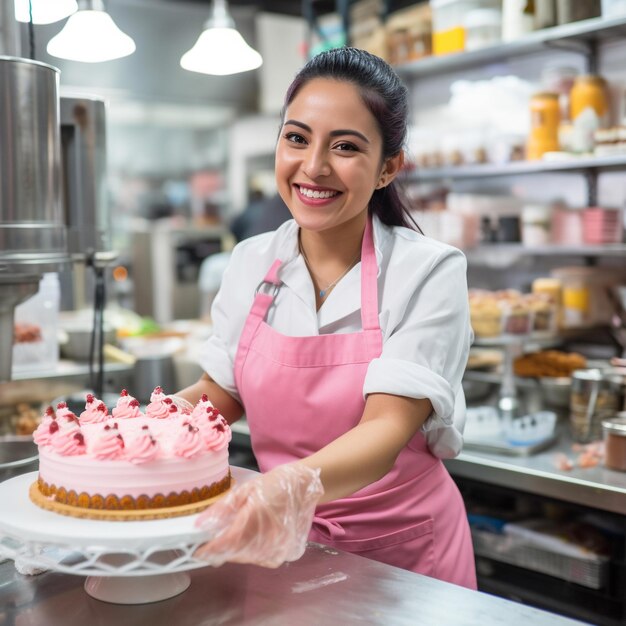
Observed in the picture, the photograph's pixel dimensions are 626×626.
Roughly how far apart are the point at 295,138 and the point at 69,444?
2.38ft

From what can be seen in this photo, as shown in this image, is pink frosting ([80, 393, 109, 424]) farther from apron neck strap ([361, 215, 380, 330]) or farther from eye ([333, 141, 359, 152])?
eye ([333, 141, 359, 152])

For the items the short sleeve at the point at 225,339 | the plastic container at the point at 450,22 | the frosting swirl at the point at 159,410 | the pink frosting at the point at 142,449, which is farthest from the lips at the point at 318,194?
the plastic container at the point at 450,22

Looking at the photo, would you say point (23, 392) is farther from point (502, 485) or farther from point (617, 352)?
point (617, 352)

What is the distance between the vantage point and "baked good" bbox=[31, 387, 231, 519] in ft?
3.91

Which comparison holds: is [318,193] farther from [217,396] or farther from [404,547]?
[404,547]

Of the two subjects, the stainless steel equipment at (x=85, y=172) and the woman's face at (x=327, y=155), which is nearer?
the woman's face at (x=327, y=155)

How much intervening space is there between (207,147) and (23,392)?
531 cm

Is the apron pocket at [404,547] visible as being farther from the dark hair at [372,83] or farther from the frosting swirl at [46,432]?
the dark hair at [372,83]

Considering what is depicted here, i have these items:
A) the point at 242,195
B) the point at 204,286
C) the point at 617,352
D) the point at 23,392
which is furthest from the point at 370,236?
the point at 242,195

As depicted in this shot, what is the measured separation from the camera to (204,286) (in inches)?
251

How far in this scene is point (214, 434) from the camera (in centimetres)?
129

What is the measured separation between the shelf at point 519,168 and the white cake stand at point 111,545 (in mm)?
2002

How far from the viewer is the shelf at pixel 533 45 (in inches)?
122

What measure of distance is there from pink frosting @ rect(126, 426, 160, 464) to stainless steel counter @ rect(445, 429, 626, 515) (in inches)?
52.6
